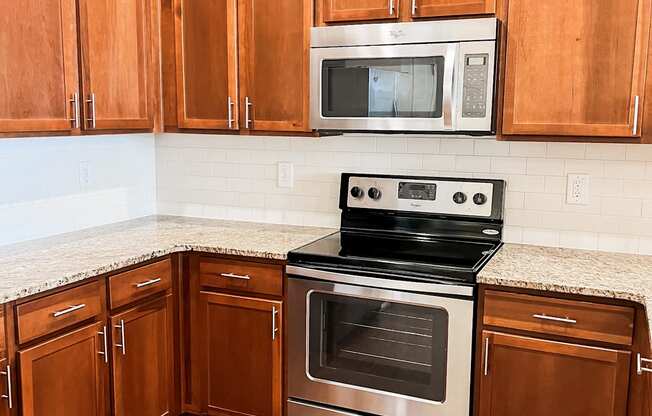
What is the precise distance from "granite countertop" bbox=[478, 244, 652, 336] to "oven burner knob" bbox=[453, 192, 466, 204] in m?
0.27

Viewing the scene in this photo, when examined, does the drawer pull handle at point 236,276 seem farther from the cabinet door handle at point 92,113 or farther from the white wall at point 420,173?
the cabinet door handle at point 92,113

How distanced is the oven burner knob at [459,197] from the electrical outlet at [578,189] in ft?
1.40

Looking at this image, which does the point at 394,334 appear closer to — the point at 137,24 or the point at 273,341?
the point at 273,341

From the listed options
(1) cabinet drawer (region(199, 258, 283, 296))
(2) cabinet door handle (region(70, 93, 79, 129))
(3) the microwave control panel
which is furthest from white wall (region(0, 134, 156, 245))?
(3) the microwave control panel

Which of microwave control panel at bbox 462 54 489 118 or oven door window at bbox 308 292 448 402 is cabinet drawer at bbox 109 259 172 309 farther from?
microwave control panel at bbox 462 54 489 118

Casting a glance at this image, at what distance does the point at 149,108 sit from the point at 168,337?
1030 millimetres

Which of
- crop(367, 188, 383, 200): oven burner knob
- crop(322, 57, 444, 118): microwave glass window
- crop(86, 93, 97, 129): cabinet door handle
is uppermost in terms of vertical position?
crop(322, 57, 444, 118): microwave glass window

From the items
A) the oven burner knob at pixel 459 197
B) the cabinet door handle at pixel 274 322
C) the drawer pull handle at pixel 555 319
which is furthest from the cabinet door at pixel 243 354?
the drawer pull handle at pixel 555 319

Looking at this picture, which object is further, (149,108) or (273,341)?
(149,108)

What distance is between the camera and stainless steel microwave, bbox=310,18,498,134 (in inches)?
97.6

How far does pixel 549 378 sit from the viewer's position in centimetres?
228

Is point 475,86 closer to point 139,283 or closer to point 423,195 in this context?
point 423,195

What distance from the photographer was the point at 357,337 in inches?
101

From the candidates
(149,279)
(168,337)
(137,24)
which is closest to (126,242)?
(149,279)
